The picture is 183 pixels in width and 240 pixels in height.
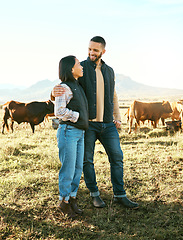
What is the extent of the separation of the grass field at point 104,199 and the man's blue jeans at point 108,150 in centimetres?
33

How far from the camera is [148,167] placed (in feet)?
18.0

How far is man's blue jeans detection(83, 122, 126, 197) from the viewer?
345 cm

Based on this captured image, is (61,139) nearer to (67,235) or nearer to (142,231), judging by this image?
(67,235)

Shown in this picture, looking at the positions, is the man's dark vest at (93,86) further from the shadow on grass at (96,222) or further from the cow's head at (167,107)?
the cow's head at (167,107)

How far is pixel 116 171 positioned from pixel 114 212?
0.54 metres

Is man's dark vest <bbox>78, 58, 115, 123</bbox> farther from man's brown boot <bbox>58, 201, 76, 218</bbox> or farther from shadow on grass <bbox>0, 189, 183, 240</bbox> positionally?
shadow on grass <bbox>0, 189, 183, 240</bbox>

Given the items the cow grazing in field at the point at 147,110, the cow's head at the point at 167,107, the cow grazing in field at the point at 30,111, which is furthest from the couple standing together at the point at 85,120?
the cow's head at the point at 167,107

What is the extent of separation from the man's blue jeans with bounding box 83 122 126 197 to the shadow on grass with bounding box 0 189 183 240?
314 millimetres

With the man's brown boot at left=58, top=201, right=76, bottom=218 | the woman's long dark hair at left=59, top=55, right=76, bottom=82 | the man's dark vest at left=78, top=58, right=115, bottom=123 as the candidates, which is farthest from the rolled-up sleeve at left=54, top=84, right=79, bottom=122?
the man's brown boot at left=58, top=201, right=76, bottom=218

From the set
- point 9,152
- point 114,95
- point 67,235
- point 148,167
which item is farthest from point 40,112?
point 67,235

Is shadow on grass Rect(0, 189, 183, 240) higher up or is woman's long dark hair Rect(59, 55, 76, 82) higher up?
woman's long dark hair Rect(59, 55, 76, 82)

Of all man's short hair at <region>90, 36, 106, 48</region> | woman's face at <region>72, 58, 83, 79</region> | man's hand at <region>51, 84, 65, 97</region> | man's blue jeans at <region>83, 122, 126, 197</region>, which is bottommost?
man's blue jeans at <region>83, 122, 126, 197</region>

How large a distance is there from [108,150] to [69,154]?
682mm

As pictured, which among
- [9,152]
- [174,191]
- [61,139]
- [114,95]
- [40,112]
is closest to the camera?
[61,139]
